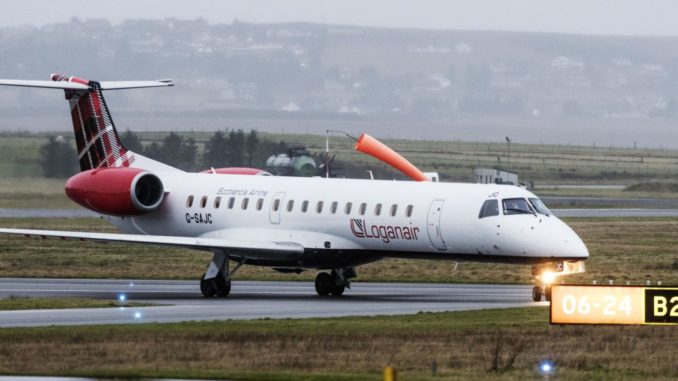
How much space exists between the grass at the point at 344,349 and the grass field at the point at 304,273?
50.4 feet

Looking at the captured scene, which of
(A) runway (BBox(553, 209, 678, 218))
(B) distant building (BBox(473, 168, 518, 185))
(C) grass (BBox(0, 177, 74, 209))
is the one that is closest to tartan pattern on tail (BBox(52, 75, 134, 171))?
(C) grass (BBox(0, 177, 74, 209))

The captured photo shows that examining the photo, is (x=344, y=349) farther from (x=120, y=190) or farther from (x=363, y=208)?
(x=120, y=190)

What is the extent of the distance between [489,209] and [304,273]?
15152 mm

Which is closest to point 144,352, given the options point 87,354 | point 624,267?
point 87,354

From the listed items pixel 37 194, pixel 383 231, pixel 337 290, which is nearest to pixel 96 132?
pixel 337 290

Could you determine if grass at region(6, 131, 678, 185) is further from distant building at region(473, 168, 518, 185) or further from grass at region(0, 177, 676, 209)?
distant building at region(473, 168, 518, 185)

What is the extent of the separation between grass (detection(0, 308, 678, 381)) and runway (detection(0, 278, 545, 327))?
2.25m

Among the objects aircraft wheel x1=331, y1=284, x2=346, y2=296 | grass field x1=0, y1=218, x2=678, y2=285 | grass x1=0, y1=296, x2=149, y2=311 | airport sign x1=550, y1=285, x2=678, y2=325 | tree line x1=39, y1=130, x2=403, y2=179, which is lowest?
grass x1=0, y1=296, x2=149, y2=311

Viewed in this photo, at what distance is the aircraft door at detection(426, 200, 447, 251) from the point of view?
131 ft

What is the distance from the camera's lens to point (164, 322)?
1309 inches

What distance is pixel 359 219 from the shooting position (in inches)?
1641

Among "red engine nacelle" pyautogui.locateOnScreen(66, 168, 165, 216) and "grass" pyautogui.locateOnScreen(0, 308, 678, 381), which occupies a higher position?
"red engine nacelle" pyautogui.locateOnScreen(66, 168, 165, 216)

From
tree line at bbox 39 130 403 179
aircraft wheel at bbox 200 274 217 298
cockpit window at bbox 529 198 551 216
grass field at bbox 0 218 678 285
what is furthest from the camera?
tree line at bbox 39 130 403 179

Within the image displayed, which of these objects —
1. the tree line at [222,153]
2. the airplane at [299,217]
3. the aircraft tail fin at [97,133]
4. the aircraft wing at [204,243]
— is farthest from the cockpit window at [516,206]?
the tree line at [222,153]
